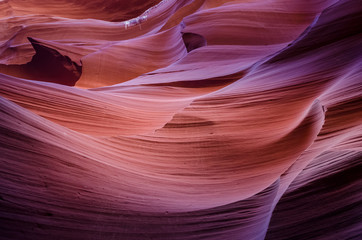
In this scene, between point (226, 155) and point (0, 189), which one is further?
point (226, 155)

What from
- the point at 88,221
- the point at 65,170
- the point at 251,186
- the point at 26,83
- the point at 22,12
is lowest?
the point at 251,186

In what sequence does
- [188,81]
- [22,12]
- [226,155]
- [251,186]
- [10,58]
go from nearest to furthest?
[251,186] → [226,155] → [188,81] → [10,58] → [22,12]

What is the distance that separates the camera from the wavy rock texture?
130 centimetres

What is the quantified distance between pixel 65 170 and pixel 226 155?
948mm

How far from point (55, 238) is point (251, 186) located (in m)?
0.94

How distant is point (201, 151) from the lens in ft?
6.68

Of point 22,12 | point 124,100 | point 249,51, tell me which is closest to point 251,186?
point 124,100

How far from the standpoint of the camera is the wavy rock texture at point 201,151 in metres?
1.30

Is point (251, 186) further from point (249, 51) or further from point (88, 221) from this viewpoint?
point (249, 51)

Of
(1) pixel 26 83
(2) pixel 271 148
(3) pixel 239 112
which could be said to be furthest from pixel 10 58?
(2) pixel 271 148

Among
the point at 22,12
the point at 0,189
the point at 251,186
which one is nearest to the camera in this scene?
the point at 0,189

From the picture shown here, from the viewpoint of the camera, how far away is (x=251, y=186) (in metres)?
1.68

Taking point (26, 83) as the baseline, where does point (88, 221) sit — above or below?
below

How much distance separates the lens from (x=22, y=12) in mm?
8984
